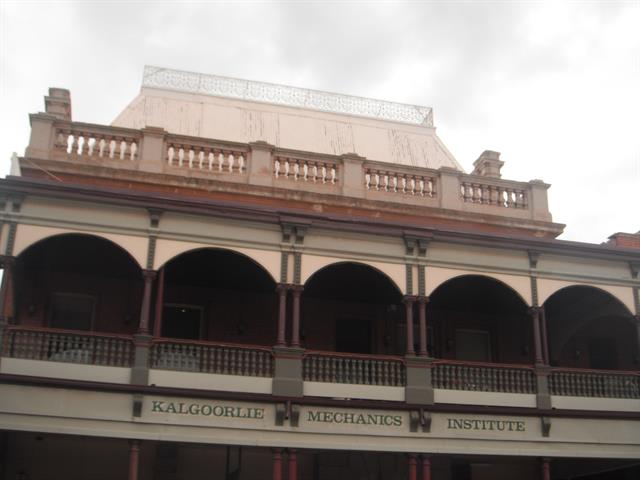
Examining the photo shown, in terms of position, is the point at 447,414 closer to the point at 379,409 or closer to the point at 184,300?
the point at 379,409

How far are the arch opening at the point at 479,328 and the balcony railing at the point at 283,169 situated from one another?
2.41 meters

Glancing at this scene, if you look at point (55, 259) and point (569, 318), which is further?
point (569, 318)

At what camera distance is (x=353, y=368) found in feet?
58.3

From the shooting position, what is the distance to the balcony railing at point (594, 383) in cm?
1888

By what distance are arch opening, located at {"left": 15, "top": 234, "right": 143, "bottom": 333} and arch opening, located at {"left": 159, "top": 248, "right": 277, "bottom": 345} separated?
2.86 feet

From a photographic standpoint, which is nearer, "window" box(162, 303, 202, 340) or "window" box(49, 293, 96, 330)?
"window" box(49, 293, 96, 330)

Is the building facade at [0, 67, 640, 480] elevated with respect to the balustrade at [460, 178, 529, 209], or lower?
lower

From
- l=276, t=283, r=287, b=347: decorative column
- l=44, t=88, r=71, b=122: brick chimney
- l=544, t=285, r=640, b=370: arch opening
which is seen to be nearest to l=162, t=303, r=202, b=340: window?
l=276, t=283, r=287, b=347: decorative column

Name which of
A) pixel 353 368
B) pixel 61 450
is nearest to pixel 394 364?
pixel 353 368

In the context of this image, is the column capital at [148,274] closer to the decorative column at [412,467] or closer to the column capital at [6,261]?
the column capital at [6,261]

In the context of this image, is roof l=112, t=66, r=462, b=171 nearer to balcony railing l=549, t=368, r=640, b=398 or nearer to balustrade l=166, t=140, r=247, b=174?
balustrade l=166, t=140, r=247, b=174

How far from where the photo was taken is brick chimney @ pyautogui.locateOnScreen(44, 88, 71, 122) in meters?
21.4

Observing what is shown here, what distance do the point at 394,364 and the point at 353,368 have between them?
940 millimetres

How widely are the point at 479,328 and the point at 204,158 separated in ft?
27.8
